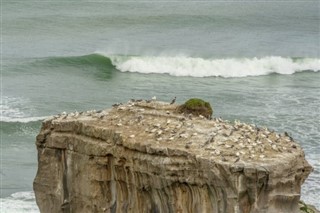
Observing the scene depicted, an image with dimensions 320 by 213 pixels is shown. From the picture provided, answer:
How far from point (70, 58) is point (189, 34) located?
9008 mm

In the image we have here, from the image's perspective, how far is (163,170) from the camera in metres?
19.6

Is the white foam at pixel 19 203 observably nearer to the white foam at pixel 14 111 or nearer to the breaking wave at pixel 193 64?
the white foam at pixel 14 111

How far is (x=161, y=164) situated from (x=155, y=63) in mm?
33465

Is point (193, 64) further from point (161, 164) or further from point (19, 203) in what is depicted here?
point (161, 164)

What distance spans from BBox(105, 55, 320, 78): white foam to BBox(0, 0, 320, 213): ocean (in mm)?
48

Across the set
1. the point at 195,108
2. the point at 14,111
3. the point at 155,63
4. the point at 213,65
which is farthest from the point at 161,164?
the point at 155,63

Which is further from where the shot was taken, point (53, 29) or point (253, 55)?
point (53, 29)

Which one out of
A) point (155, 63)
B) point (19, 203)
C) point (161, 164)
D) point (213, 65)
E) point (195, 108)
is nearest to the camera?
point (161, 164)

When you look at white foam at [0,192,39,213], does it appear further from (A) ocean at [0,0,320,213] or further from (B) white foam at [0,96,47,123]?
(B) white foam at [0,96,47,123]

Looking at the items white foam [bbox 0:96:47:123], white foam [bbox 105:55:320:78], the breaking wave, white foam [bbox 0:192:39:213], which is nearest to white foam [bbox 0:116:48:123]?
white foam [bbox 0:96:47:123]

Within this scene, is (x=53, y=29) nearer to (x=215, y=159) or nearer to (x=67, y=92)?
(x=67, y=92)

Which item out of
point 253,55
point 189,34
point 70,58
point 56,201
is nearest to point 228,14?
point 189,34

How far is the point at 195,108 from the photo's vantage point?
21891 mm

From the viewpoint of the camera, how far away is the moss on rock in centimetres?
2184
